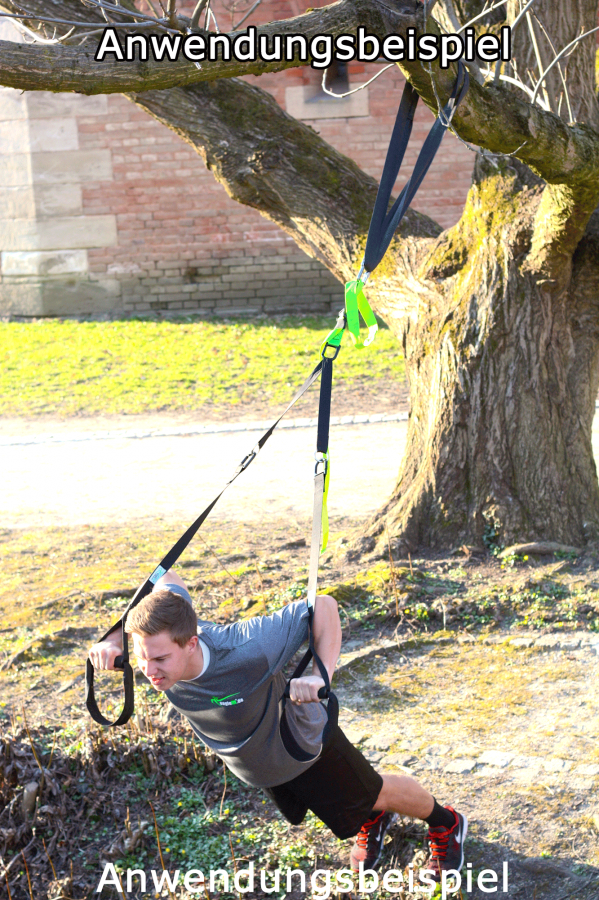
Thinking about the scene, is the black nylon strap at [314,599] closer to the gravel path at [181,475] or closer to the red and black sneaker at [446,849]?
the red and black sneaker at [446,849]

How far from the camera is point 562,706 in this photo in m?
3.86

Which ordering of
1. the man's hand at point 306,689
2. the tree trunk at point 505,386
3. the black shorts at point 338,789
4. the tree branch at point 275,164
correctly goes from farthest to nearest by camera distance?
the tree branch at point 275,164, the tree trunk at point 505,386, the black shorts at point 338,789, the man's hand at point 306,689

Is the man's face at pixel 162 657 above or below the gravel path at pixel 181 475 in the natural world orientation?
above

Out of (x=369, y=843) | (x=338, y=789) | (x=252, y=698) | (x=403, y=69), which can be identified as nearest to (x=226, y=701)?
(x=252, y=698)

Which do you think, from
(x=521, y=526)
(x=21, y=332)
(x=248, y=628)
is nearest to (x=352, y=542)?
(x=521, y=526)

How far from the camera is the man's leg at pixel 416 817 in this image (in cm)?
288

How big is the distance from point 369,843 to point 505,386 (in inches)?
111

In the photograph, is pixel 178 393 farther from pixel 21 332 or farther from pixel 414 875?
pixel 414 875

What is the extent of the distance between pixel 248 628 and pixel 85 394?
841 centimetres

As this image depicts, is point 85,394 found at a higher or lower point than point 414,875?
higher

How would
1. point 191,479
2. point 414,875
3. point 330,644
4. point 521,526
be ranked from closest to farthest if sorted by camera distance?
point 330,644, point 414,875, point 521,526, point 191,479

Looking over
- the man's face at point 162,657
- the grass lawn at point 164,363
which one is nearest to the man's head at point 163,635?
the man's face at point 162,657

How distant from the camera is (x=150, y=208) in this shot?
14.1 metres

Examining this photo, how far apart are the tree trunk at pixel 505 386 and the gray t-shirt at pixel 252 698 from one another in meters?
2.58
